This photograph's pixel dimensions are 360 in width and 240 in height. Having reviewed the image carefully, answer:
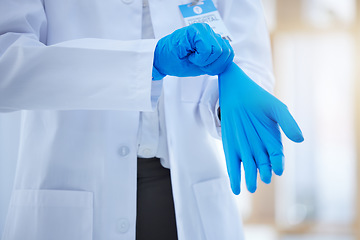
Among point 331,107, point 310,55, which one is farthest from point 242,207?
point 310,55

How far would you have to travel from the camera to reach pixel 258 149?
74 centimetres

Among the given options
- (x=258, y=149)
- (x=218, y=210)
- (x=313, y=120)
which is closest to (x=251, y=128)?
(x=258, y=149)

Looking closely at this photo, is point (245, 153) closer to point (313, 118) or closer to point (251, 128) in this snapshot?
point (251, 128)

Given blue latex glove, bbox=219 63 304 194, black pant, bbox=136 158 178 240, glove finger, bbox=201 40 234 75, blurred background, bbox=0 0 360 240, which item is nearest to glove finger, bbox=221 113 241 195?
blue latex glove, bbox=219 63 304 194

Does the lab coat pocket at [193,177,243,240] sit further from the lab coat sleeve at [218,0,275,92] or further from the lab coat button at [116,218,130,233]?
the lab coat sleeve at [218,0,275,92]

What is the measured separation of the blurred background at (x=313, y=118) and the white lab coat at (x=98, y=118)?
3.67 meters

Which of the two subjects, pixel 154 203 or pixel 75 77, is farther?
pixel 154 203

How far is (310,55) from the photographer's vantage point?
4672mm

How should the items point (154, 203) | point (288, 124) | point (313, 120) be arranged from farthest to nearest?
point (313, 120) → point (154, 203) → point (288, 124)

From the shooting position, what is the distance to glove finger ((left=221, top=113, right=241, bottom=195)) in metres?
0.76

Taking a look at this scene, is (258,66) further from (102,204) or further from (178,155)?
(102,204)

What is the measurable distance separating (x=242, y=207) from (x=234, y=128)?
162 inches

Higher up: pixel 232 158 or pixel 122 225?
pixel 232 158

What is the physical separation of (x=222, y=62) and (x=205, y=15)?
0.26 m
